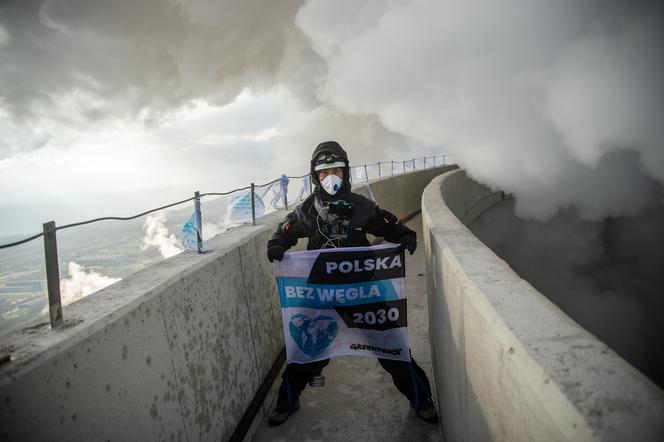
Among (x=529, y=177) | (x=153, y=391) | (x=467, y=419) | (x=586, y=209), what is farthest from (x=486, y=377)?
(x=586, y=209)

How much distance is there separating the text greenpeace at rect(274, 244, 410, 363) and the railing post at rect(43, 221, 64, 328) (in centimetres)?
174

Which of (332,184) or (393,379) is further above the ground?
(332,184)

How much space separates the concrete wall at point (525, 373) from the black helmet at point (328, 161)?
1.48 m

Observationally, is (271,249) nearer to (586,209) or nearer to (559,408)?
(559,408)

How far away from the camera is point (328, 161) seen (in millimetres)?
3547

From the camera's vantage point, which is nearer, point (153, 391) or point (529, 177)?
point (153, 391)

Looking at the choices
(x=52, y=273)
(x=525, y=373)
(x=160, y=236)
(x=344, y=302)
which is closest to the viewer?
(x=525, y=373)

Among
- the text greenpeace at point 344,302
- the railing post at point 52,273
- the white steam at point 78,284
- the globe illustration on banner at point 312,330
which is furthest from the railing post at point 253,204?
the railing post at point 52,273

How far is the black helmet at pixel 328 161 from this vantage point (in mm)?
3545

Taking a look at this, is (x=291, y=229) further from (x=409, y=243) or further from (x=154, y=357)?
(x=154, y=357)

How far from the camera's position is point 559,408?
3.34 ft

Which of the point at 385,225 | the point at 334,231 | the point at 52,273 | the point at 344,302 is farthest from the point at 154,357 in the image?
the point at 385,225

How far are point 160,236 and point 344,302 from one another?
171 cm

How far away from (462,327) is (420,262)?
21.4 feet
